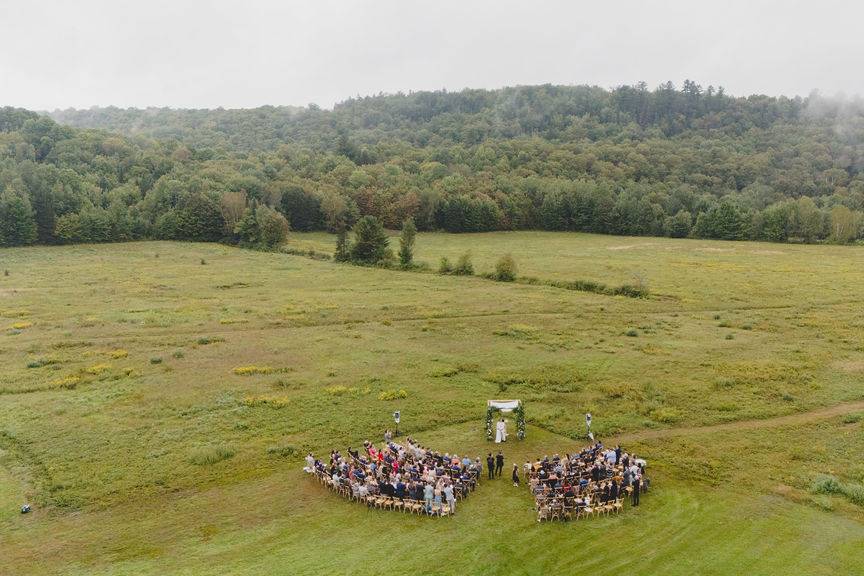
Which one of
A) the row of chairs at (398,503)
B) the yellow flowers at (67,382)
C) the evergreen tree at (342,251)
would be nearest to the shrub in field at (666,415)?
the row of chairs at (398,503)

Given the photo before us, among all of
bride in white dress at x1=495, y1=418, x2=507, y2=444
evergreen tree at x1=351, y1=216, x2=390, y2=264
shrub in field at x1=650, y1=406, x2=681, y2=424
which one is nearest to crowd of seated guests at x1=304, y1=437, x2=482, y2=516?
bride in white dress at x1=495, y1=418, x2=507, y2=444

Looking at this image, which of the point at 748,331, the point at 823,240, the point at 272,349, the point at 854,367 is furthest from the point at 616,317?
the point at 823,240

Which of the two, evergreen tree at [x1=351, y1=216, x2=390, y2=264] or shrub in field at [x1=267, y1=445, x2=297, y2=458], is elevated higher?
evergreen tree at [x1=351, y1=216, x2=390, y2=264]

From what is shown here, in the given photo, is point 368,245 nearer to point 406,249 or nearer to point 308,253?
point 406,249

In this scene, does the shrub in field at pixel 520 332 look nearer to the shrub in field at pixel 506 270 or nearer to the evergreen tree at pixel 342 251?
the shrub in field at pixel 506 270

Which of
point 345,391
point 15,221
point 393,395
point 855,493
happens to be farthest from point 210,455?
point 15,221

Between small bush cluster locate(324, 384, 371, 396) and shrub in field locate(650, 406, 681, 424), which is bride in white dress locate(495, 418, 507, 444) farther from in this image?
small bush cluster locate(324, 384, 371, 396)

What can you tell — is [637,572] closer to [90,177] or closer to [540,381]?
[540,381]
